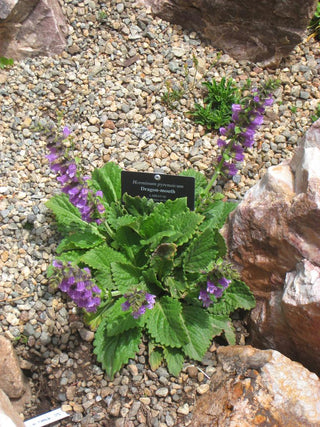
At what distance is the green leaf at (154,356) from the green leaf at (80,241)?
686 millimetres

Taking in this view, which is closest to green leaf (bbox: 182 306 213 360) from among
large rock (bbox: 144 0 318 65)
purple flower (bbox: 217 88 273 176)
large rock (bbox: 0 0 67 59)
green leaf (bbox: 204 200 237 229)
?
green leaf (bbox: 204 200 237 229)

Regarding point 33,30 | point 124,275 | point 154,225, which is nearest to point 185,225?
point 154,225

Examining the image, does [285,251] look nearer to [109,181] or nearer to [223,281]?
[223,281]

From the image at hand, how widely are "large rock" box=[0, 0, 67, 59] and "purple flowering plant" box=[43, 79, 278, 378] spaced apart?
5.67 ft

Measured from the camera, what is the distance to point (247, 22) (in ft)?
13.2

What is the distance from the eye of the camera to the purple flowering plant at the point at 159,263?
8.34 feet

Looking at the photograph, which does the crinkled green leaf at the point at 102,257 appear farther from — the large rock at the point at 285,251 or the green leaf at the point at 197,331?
the large rock at the point at 285,251

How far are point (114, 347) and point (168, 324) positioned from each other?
34 centimetres

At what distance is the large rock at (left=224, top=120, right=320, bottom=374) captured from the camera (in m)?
2.45

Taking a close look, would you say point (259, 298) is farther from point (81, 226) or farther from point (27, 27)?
point (27, 27)

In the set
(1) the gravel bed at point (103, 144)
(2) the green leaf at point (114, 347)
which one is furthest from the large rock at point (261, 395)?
(2) the green leaf at point (114, 347)

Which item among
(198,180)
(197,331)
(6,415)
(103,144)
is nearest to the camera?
(6,415)

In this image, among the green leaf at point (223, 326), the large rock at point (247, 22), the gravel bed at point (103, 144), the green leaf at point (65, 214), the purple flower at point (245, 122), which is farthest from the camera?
the large rock at point (247, 22)

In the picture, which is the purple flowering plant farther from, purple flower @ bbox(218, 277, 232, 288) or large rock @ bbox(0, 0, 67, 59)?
large rock @ bbox(0, 0, 67, 59)
